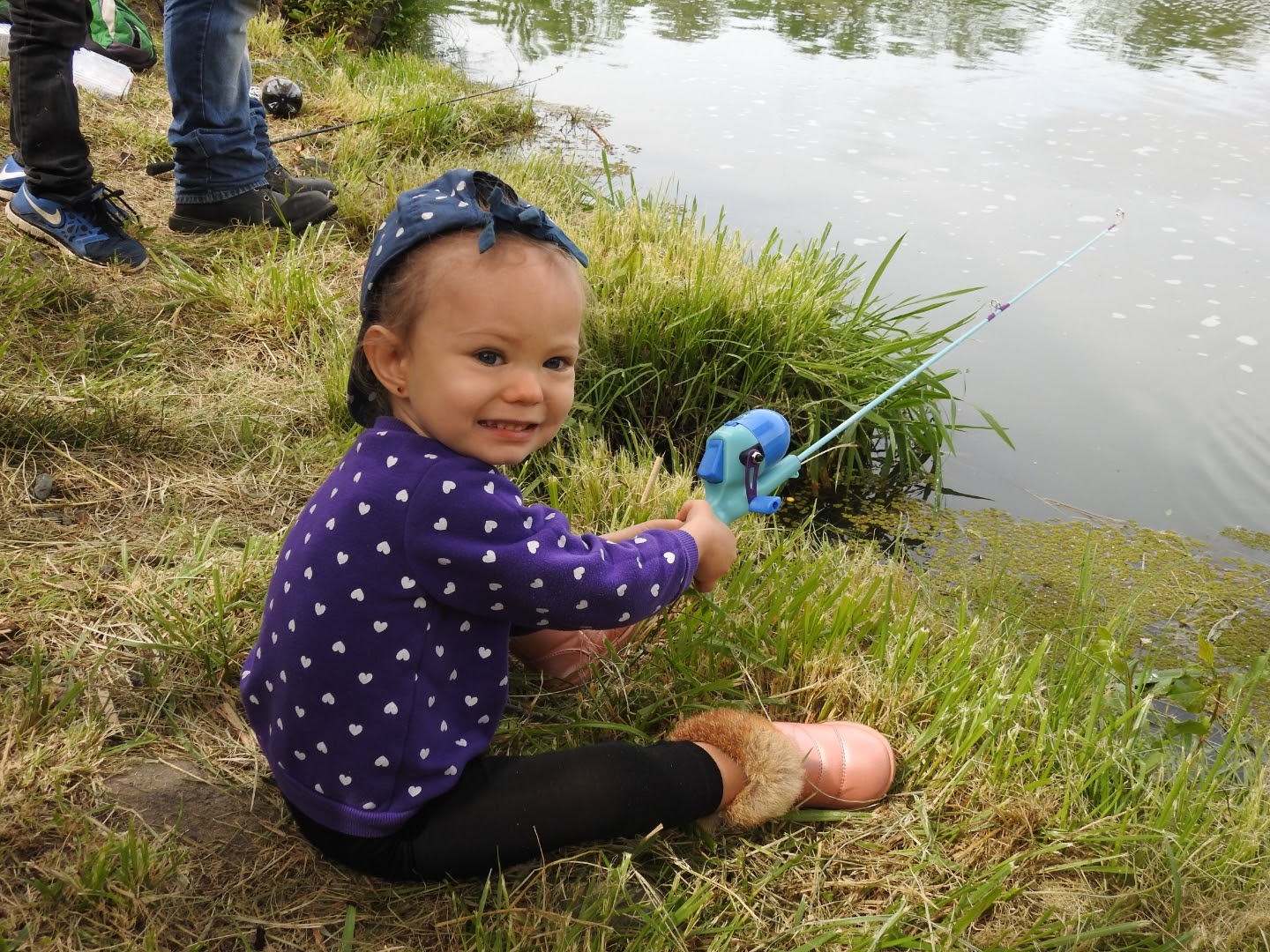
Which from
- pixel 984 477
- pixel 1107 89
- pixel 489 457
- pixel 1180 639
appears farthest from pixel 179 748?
pixel 1107 89

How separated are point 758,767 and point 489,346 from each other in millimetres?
707

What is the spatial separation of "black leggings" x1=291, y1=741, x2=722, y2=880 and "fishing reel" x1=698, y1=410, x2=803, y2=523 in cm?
39

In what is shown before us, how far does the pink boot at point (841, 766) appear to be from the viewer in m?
1.64

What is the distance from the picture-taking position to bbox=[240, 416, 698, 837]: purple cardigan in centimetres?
136

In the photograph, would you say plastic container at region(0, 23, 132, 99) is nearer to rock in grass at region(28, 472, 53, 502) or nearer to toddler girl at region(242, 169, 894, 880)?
rock in grass at region(28, 472, 53, 502)

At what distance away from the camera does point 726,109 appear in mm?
5707

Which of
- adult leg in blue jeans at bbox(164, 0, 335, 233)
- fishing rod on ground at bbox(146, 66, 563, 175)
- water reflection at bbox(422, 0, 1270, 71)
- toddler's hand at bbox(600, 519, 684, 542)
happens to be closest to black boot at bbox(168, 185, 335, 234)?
adult leg in blue jeans at bbox(164, 0, 335, 233)

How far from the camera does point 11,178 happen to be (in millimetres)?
2979

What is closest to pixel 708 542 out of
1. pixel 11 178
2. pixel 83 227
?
pixel 83 227

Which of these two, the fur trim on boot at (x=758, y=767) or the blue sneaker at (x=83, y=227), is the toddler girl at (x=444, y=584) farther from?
the blue sneaker at (x=83, y=227)

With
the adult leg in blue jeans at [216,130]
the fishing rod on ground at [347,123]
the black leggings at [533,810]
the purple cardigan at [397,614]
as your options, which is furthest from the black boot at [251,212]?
the black leggings at [533,810]

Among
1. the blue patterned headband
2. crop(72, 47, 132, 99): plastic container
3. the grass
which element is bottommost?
the grass

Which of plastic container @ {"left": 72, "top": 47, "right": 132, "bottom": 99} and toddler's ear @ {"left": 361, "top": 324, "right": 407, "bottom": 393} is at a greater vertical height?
toddler's ear @ {"left": 361, "top": 324, "right": 407, "bottom": 393}

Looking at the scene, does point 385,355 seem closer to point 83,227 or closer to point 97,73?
point 83,227
